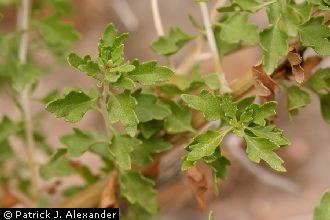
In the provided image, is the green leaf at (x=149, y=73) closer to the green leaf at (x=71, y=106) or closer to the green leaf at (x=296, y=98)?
the green leaf at (x=71, y=106)

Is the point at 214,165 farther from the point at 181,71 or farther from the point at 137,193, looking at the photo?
the point at 181,71

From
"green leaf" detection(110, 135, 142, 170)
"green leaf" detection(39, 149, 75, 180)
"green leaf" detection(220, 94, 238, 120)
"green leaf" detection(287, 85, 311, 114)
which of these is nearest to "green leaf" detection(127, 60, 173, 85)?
"green leaf" detection(220, 94, 238, 120)

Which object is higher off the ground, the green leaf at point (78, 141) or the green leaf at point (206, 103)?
the green leaf at point (78, 141)

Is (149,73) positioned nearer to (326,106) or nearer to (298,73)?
(298,73)

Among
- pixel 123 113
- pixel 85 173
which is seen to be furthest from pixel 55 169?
pixel 123 113

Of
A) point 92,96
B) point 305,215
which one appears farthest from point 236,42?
point 305,215

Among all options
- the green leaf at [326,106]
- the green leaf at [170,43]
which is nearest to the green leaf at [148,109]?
the green leaf at [170,43]
